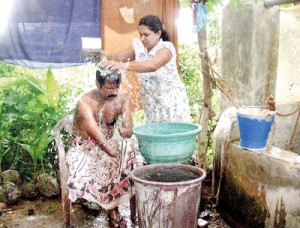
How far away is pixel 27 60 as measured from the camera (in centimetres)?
503

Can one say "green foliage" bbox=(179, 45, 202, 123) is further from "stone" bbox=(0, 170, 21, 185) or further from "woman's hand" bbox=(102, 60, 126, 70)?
"woman's hand" bbox=(102, 60, 126, 70)

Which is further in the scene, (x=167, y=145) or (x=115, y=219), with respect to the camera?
(x=115, y=219)

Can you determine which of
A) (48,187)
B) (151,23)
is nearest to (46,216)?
(48,187)

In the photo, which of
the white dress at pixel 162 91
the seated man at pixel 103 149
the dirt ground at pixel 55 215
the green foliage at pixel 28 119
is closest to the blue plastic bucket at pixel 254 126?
the white dress at pixel 162 91

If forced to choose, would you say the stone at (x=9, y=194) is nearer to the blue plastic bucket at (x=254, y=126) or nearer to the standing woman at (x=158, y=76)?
the standing woman at (x=158, y=76)

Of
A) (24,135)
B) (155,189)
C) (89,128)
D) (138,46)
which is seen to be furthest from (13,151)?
(155,189)

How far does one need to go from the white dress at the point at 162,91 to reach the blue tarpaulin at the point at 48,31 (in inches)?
47.8

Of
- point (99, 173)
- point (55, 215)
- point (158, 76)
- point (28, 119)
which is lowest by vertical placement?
point (55, 215)

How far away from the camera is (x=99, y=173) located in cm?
366

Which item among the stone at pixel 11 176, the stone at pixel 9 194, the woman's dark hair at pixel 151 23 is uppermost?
the woman's dark hair at pixel 151 23

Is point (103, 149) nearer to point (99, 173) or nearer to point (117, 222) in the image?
point (99, 173)

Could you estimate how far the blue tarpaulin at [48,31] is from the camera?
4.86 metres

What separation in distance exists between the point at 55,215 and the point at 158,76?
2089 mm

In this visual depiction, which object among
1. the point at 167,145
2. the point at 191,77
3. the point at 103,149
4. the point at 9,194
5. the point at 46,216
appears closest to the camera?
the point at 167,145
